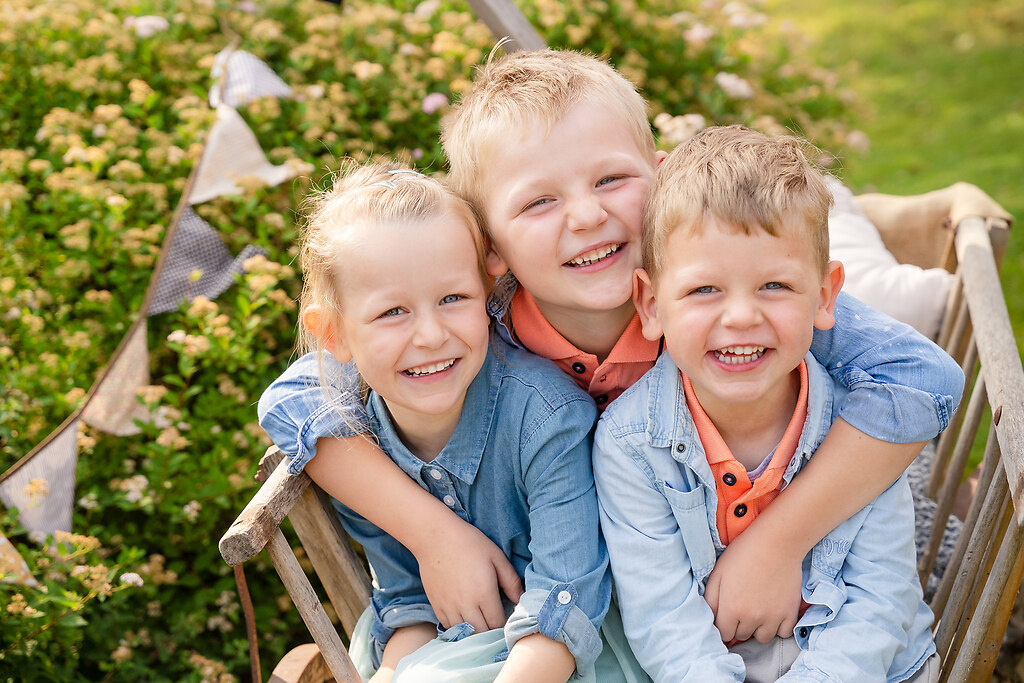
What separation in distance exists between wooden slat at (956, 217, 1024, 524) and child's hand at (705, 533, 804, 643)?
1.34ft

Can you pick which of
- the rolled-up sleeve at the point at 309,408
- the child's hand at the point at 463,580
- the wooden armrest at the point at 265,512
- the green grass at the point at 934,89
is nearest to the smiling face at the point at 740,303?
the child's hand at the point at 463,580

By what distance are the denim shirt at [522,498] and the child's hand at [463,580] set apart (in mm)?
46

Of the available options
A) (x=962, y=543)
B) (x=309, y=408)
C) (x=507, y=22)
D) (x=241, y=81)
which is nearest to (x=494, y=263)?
(x=309, y=408)

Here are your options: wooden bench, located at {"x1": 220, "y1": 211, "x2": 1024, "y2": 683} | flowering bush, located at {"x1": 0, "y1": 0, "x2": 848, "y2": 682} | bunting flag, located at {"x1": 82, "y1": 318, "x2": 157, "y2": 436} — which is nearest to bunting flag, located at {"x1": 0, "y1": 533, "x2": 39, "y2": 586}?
flowering bush, located at {"x1": 0, "y1": 0, "x2": 848, "y2": 682}

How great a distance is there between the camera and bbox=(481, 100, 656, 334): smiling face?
1721 millimetres

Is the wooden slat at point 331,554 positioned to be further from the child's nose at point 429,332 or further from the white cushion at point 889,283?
the white cushion at point 889,283

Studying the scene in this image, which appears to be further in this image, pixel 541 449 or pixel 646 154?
pixel 646 154

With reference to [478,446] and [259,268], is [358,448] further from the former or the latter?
[259,268]

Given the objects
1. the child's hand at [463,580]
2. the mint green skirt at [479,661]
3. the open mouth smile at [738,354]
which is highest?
the open mouth smile at [738,354]

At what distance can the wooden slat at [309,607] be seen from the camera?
1619 mm

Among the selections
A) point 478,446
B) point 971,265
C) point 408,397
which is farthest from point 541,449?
point 971,265

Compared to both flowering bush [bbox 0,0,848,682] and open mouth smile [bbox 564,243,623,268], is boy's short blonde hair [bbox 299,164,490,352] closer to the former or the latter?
open mouth smile [bbox 564,243,623,268]

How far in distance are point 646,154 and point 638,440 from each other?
60 centimetres

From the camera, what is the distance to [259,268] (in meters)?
2.32
